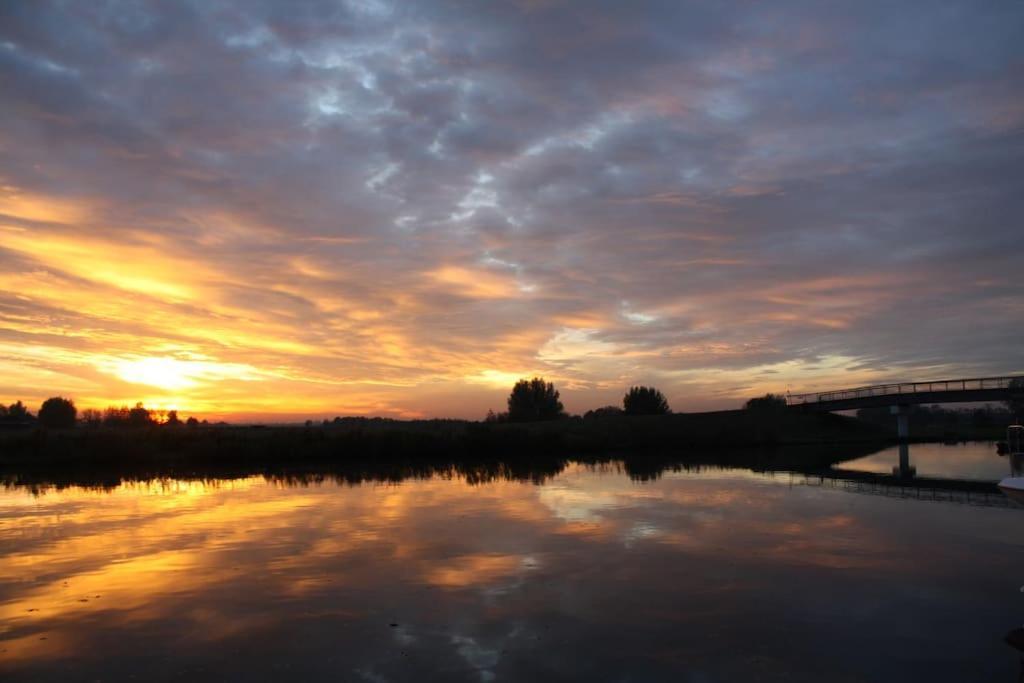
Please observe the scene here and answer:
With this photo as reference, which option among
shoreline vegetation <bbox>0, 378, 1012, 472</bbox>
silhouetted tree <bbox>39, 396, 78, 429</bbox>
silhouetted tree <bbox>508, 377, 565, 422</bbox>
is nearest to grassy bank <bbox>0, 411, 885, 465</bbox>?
shoreline vegetation <bbox>0, 378, 1012, 472</bbox>

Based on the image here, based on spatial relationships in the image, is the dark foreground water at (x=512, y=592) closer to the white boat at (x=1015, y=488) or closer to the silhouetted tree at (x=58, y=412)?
the white boat at (x=1015, y=488)

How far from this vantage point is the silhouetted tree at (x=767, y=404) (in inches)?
3788

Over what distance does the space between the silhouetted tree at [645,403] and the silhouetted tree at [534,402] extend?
12.0 meters

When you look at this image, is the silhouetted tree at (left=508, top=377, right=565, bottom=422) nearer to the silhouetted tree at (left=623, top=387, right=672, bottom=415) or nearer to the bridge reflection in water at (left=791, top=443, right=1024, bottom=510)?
the silhouetted tree at (left=623, top=387, right=672, bottom=415)

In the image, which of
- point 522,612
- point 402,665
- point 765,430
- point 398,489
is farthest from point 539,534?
point 765,430

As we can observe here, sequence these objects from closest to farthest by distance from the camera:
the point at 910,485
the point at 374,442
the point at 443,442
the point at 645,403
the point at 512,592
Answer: the point at 512,592 < the point at 910,485 < the point at 374,442 < the point at 443,442 < the point at 645,403

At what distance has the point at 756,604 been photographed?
13547 millimetres

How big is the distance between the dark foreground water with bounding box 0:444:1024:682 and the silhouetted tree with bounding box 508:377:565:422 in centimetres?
9353

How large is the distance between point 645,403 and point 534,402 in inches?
726

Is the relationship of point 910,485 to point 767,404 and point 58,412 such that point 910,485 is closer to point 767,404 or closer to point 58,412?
point 767,404

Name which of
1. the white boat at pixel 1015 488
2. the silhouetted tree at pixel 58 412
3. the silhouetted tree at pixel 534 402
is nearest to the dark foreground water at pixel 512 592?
the white boat at pixel 1015 488

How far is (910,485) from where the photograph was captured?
36.7 metres

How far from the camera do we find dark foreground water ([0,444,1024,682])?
10609 mm

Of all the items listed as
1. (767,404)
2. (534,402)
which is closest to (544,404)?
(534,402)
